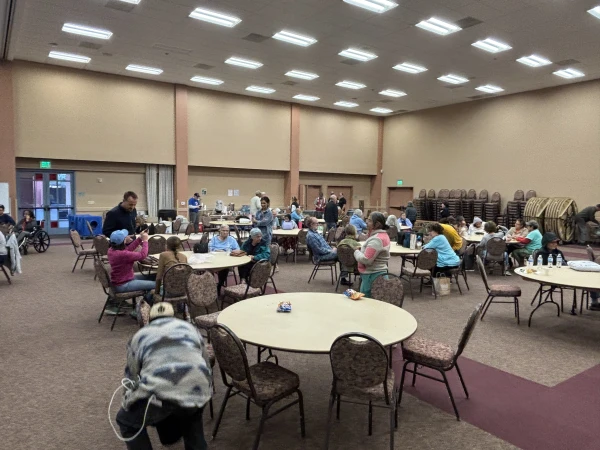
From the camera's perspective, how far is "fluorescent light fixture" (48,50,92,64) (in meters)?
12.1

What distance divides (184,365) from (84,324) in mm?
3924

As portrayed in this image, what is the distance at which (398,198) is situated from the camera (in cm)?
2086

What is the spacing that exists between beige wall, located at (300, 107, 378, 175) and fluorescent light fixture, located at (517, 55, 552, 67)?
904cm

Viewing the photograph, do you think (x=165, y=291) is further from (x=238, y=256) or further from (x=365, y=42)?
(x=365, y=42)

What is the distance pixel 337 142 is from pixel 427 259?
13896 mm

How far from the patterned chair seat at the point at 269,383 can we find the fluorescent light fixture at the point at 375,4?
24.9 feet

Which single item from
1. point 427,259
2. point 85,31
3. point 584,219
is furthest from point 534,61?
point 85,31

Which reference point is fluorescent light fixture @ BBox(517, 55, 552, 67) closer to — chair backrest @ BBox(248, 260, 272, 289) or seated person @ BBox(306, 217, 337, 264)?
seated person @ BBox(306, 217, 337, 264)

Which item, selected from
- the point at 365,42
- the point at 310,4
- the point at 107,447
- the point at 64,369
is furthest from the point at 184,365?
the point at 365,42

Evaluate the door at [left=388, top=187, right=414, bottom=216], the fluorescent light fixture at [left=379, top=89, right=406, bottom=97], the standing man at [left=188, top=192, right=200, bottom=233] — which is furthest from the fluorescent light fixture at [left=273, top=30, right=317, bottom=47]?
the door at [left=388, top=187, right=414, bottom=216]

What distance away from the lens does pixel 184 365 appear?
2092 millimetres

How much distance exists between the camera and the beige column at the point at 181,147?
50.5 ft

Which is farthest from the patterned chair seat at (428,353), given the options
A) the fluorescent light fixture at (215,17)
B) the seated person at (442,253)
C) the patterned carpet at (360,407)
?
the fluorescent light fixture at (215,17)

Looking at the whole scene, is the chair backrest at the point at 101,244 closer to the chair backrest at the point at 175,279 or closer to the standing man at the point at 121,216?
the standing man at the point at 121,216
